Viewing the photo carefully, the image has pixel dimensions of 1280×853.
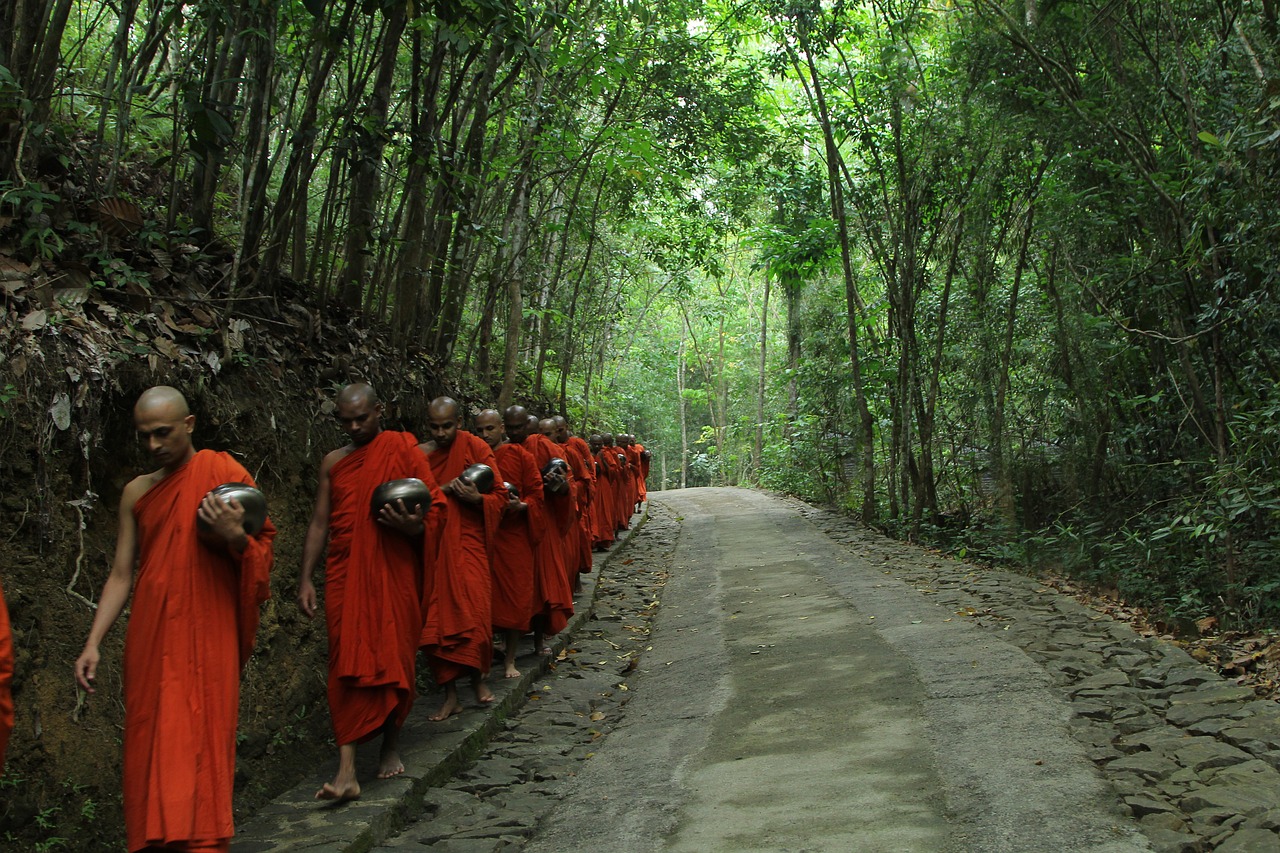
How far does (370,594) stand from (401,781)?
2.80ft

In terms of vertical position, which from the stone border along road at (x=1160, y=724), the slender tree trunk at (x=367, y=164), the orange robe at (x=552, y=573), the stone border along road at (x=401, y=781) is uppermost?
the slender tree trunk at (x=367, y=164)

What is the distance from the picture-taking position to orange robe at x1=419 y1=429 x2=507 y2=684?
5441 millimetres

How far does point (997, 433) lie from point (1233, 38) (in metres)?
5.43

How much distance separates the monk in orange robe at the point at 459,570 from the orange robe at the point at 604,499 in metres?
6.79

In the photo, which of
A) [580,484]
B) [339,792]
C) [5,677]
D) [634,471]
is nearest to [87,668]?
[5,677]

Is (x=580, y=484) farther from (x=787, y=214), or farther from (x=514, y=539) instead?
(x=787, y=214)

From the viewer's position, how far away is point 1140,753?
4203mm

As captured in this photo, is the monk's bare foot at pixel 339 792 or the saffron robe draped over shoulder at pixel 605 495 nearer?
the monk's bare foot at pixel 339 792

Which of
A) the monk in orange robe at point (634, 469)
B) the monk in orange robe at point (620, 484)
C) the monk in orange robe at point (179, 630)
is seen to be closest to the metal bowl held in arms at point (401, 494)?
the monk in orange robe at point (179, 630)

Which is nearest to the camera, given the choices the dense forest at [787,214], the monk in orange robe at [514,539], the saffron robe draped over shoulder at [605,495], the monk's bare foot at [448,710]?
the dense forest at [787,214]

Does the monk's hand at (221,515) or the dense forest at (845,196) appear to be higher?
the dense forest at (845,196)

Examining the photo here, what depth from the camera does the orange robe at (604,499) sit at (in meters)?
13.5

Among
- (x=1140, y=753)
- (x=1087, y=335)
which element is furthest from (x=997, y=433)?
(x=1140, y=753)

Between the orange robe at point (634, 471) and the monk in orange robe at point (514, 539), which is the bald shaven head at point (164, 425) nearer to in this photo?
the monk in orange robe at point (514, 539)
